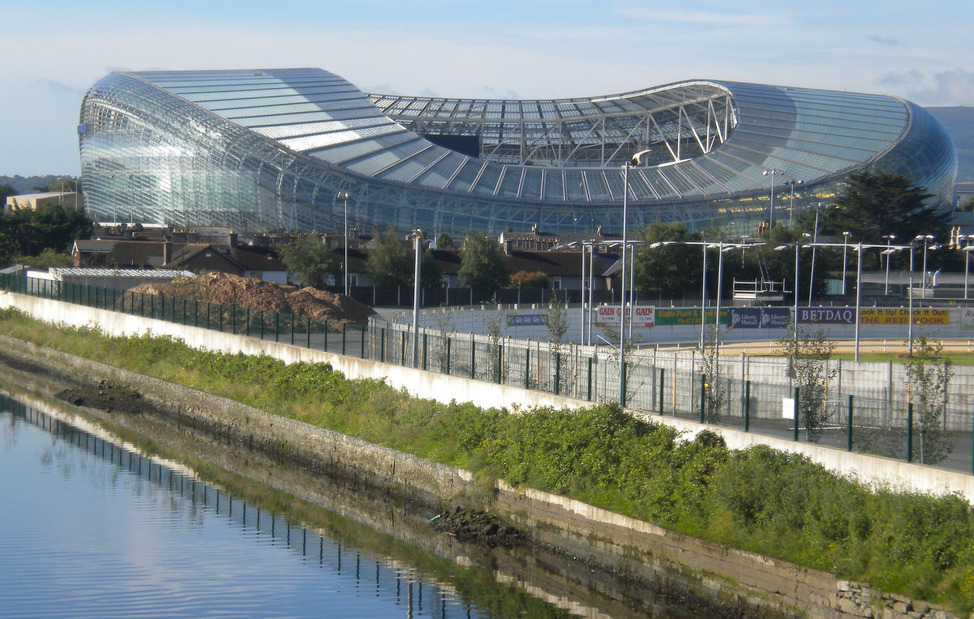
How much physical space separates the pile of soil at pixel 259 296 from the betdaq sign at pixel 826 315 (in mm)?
24619

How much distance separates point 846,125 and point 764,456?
401 feet

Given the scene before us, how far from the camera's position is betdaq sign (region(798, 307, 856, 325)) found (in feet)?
221

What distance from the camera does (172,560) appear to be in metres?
26.7

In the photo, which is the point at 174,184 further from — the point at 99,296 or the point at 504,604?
the point at 504,604

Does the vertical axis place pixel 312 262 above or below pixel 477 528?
above

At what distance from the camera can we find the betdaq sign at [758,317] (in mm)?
69500

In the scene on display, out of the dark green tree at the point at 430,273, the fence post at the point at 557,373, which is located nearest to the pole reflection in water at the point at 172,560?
the fence post at the point at 557,373

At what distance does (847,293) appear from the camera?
94.9 metres

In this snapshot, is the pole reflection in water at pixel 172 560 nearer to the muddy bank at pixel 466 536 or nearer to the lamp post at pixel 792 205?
the muddy bank at pixel 466 536

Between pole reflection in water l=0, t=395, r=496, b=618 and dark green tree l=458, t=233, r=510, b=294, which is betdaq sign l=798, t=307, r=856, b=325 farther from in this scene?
pole reflection in water l=0, t=395, r=496, b=618

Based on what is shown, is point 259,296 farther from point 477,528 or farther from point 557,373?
point 477,528

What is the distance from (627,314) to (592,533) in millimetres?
32483

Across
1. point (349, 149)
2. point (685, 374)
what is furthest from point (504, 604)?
point (349, 149)

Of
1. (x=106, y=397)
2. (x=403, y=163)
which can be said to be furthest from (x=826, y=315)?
(x=403, y=163)
